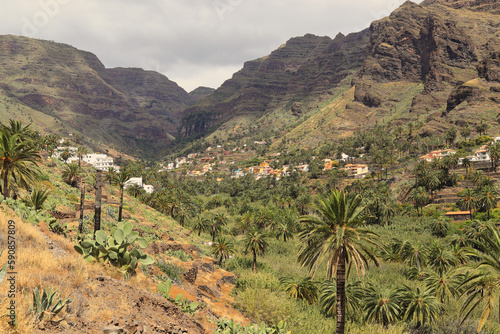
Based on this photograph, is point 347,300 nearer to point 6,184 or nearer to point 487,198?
point 6,184

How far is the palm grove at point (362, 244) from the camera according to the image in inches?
633

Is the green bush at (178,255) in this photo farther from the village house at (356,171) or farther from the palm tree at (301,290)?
the village house at (356,171)

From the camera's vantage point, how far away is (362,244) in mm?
16141

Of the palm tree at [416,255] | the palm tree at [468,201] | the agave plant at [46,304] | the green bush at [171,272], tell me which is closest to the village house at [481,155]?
the palm tree at [468,201]

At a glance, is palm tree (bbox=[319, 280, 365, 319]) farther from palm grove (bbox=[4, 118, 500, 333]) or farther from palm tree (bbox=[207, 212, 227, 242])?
palm tree (bbox=[207, 212, 227, 242])

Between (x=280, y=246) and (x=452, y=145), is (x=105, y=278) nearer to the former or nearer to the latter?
(x=280, y=246)

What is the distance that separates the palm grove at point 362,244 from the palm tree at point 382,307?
10 cm

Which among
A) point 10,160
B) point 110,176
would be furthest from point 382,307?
point 110,176

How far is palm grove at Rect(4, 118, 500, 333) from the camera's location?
16.1 metres

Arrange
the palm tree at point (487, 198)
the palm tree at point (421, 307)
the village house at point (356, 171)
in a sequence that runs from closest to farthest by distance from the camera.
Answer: the palm tree at point (421, 307) < the palm tree at point (487, 198) < the village house at point (356, 171)

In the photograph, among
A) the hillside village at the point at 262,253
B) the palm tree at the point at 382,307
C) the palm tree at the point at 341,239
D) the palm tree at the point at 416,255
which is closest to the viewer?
the hillside village at the point at 262,253

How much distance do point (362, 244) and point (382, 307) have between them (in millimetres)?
13694

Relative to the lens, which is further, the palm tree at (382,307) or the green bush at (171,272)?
the palm tree at (382,307)

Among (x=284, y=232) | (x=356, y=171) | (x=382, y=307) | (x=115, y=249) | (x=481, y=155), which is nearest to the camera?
(x=115, y=249)
